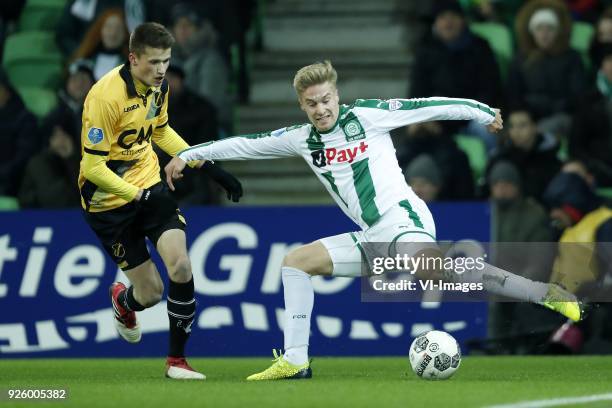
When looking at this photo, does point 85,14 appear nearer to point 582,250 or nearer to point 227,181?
point 582,250

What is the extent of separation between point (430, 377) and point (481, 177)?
15.9 ft

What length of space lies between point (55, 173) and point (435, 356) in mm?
5843

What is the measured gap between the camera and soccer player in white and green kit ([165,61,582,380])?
9.60m

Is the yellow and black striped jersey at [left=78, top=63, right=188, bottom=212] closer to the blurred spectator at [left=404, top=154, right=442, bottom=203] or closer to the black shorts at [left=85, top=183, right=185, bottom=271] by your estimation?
the black shorts at [left=85, top=183, right=185, bottom=271]

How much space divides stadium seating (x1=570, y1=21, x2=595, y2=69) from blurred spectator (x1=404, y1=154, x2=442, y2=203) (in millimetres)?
2955

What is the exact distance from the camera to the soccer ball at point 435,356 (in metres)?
9.40

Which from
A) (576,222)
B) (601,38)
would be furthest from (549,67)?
(576,222)

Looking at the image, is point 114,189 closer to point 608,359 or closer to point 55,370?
point 55,370

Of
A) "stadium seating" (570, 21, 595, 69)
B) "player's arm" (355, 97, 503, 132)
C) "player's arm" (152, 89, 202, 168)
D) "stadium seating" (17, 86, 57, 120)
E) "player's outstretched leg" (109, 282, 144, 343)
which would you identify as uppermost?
"stadium seating" (570, 21, 595, 69)

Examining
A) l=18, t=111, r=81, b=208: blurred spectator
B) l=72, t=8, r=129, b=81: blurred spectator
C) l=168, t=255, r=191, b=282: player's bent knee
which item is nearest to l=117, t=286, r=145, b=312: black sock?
l=168, t=255, r=191, b=282: player's bent knee

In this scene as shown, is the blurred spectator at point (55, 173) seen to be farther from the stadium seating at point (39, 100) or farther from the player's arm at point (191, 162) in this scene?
the player's arm at point (191, 162)

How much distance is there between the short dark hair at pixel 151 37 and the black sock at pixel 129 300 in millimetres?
1926

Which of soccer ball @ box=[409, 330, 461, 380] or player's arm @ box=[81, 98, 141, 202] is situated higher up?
player's arm @ box=[81, 98, 141, 202]

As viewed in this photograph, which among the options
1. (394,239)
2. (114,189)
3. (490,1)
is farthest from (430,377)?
(490,1)
